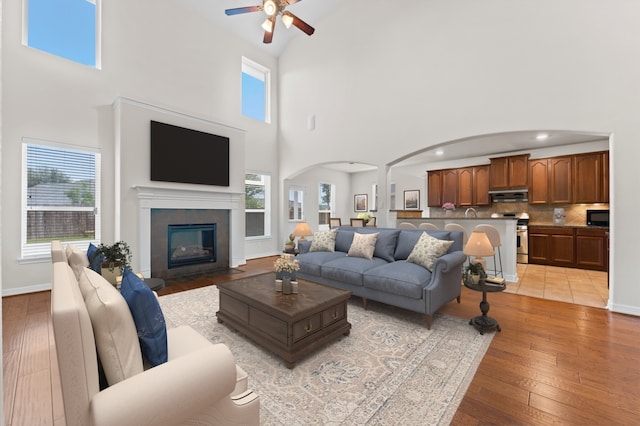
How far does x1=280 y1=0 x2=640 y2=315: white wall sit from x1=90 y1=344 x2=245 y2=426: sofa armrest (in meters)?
4.68

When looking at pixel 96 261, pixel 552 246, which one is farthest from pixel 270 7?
pixel 552 246

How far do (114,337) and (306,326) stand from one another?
5.04 feet

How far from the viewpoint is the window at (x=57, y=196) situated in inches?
166

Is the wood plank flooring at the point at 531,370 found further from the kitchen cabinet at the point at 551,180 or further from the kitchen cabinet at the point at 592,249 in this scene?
the kitchen cabinet at the point at 551,180

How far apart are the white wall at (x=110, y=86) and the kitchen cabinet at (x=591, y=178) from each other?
23.6ft

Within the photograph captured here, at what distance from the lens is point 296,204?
8664 millimetres

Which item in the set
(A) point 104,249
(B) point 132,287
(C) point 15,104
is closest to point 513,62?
(B) point 132,287

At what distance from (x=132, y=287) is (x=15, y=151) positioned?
4.44m

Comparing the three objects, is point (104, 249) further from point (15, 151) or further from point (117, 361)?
point (15, 151)

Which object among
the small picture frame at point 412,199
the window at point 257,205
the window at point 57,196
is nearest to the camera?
the window at point 57,196

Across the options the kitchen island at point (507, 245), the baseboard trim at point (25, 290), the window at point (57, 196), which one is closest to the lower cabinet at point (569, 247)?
the kitchen island at point (507, 245)

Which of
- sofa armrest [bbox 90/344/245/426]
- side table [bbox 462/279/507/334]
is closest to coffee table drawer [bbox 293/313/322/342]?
sofa armrest [bbox 90/344/245/426]

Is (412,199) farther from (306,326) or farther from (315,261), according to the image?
(306,326)

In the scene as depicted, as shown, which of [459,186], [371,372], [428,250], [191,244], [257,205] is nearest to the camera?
[371,372]
